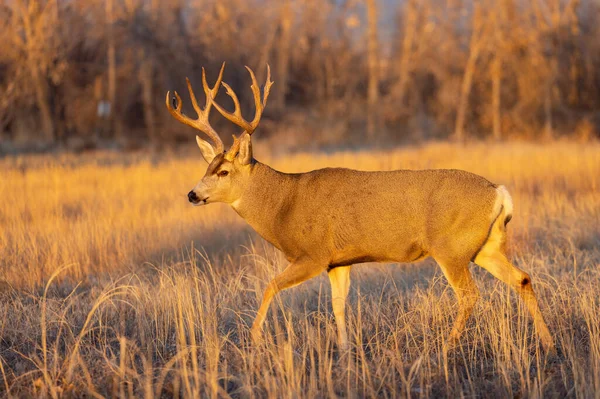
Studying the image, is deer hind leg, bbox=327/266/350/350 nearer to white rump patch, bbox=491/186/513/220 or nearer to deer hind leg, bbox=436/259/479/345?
deer hind leg, bbox=436/259/479/345

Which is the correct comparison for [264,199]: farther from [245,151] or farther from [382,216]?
[382,216]

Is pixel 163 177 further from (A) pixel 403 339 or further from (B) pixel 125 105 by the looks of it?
(B) pixel 125 105

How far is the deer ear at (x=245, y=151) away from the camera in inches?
246

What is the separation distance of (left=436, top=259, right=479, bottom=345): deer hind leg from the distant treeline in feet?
79.1

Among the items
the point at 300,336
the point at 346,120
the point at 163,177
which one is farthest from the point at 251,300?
the point at 346,120

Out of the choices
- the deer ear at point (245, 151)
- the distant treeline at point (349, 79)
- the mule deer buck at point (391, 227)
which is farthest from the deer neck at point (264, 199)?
the distant treeline at point (349, 79)

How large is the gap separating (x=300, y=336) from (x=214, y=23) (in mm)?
35895

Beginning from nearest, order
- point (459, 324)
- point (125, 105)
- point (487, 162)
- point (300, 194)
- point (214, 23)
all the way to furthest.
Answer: point (459, 324) < point (300, 194) < point (487, 162) < point (125, 105) < point (214, 23)

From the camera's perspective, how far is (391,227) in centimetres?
572

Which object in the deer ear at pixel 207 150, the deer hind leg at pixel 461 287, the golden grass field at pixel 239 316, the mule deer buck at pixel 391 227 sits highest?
the deer ear at pixel 207 150

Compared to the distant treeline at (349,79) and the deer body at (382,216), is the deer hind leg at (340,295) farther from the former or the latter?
the distant treeline at (349,79)

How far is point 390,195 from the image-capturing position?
5.79 metres

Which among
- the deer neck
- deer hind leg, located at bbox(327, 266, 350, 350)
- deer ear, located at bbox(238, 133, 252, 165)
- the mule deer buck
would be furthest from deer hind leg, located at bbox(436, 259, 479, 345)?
deer ear, located at bbox(238, 133, 252, 165)

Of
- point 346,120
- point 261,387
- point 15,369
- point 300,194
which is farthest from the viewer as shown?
point 346,120
